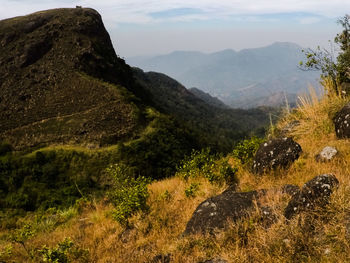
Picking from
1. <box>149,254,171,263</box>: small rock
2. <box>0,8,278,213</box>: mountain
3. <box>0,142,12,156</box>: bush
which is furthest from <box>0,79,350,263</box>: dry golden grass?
<box>0,142,12,156</box>: bush

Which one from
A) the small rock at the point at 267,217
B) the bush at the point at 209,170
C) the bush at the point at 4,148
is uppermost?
the small rock at the point at 267,217

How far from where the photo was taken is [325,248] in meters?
3.98

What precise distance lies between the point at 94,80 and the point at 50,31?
28965 millimetres

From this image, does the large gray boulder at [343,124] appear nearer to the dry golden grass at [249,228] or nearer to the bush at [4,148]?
the dry golden grass at [249,228]

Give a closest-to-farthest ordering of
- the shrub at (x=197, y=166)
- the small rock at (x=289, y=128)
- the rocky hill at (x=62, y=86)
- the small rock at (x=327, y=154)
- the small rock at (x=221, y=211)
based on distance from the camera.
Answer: the small rock at (x=221, y=211)
the small rock at (x=327, y=154)
the shrub at (x=197, y=166)
the small rock at (x=289, y=128)
the rocky hill at (x=62, y=86)

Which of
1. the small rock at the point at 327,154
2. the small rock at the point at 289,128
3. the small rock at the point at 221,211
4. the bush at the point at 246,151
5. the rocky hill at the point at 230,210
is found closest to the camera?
the rocky hill at the point at 230,210

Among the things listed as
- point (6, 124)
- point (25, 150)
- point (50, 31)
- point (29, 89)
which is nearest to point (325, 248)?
point (25, 150)

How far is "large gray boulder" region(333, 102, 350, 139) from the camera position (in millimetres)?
7495

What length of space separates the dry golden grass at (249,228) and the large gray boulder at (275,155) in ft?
0.78

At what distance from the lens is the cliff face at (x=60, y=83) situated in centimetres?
6328

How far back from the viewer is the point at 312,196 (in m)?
4.77

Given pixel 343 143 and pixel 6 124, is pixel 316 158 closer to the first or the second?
pixel 343 143

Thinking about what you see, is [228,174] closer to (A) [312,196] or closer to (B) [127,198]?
(B) [127,198]

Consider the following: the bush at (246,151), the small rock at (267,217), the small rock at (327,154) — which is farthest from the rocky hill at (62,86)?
the small rock at (267,217)
